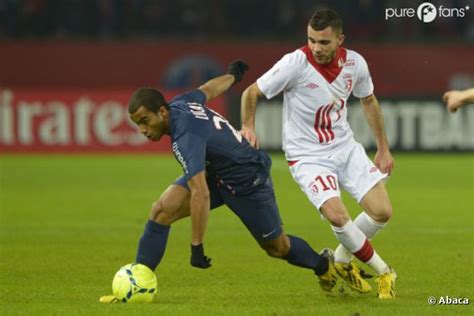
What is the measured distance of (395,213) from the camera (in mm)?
15461

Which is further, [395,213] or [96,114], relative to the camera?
[96,114]

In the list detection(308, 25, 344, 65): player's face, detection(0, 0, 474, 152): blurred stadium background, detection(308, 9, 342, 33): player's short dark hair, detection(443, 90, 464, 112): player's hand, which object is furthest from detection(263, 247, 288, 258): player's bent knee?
detection(0, 0, 474, 152): blurred stadium background

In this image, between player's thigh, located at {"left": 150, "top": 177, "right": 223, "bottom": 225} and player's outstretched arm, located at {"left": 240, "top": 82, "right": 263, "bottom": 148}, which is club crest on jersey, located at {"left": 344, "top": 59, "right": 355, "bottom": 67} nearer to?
player's outstretched arm, located at {"left": 240, "top": 82, "right": 263, "bottom": 148}

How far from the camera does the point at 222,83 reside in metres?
8.63

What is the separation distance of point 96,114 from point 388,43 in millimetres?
7371

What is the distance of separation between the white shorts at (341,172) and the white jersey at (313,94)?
67mm

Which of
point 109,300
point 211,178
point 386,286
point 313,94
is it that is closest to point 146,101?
point 211,178

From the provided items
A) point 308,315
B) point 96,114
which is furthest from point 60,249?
point 96,114

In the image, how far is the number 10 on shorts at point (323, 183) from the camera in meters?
8.59

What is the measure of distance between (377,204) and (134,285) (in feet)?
6.48

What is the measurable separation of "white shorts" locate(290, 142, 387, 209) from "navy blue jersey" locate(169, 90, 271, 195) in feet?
1.31

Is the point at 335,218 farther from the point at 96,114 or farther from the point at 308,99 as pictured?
the point at 96,114

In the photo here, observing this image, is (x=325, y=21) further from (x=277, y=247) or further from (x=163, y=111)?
(x=277, y=247)

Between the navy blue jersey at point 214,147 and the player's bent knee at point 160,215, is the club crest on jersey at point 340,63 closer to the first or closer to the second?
the navy blue jersey at point 214,147
